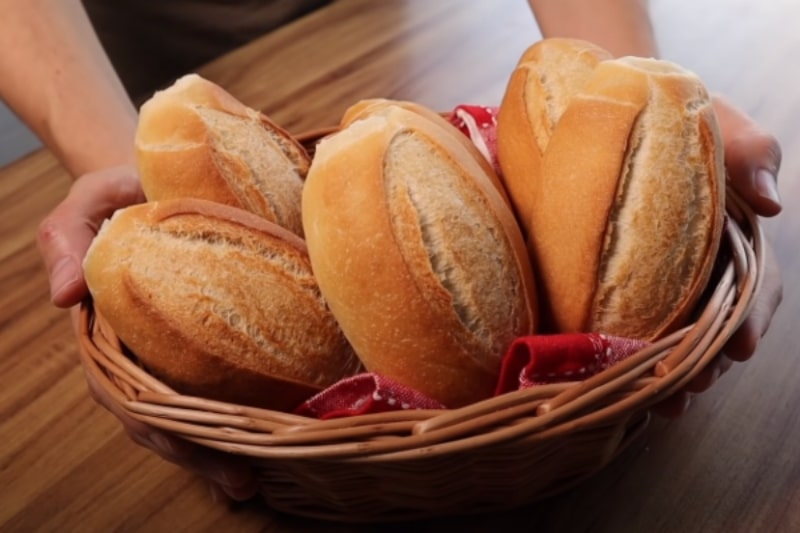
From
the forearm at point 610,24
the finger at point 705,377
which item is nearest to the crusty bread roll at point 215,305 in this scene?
the finger at point 705,377

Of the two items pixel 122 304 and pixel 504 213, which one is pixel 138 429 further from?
pixel 504 213

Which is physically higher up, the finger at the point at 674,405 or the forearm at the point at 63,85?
the forearm at the point at 63,85

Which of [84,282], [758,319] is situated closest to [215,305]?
[84,282]

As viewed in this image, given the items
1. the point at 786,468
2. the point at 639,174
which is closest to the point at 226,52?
the point at 639,174

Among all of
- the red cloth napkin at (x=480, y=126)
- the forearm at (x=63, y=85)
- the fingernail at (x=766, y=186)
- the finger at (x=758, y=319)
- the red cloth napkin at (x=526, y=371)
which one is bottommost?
the finger at (x=758, y=319)

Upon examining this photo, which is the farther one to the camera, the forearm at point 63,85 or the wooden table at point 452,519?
the forearm at point 63,85

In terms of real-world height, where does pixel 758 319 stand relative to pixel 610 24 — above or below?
below

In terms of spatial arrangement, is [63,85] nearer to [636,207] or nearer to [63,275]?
[63,275]

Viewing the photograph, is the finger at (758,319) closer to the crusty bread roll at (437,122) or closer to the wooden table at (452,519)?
the wooden table at (452,519)
